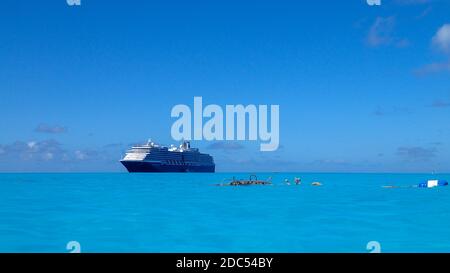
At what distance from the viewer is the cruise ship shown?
120 metres

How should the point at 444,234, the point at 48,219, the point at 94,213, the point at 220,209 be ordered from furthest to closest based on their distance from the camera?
the point at 220,209
the point at 94,213
the point at 48,219
the point at 444,234

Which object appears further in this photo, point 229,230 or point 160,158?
point 160,158

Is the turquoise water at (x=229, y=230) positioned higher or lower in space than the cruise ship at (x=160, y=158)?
lower

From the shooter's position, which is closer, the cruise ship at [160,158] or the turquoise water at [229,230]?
the turquoise water at [229,230]

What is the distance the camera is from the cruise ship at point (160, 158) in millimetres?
120125

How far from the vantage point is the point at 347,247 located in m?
17.3

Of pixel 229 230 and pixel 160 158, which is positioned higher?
pixel 160 158

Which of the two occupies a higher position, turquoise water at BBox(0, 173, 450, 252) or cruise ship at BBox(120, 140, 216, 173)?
cruise ship at BBox(120, 140, 216, 173)

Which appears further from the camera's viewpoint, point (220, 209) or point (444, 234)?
point (220, 209)

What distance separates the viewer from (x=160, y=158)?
123188 millimetres

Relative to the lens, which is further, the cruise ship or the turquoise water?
the cruise ship

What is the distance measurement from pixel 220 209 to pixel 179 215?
18.2 ft
